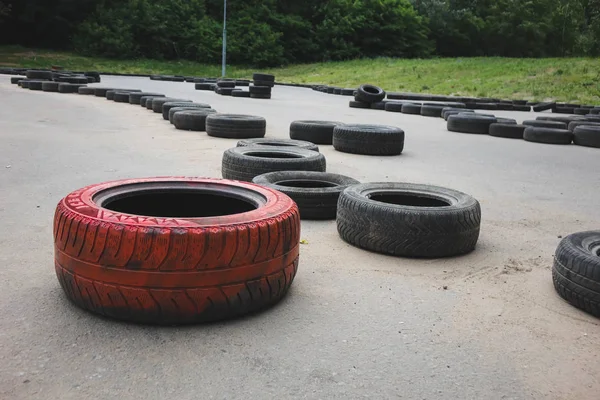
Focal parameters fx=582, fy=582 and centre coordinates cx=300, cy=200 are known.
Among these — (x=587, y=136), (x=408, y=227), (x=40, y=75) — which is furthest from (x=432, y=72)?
(x=408, y=227)

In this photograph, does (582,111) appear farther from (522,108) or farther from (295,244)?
(295,244)

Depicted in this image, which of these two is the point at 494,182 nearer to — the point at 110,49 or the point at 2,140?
the point at 2,140

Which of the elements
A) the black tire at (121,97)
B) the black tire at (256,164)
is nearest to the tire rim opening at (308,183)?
the black tire at (256,164)

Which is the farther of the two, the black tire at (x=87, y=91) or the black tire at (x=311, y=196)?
A: the black tire at (x=87, y=91)

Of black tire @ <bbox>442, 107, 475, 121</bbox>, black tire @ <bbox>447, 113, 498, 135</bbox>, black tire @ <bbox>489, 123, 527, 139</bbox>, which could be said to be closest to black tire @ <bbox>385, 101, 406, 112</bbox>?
black tire @ <bbox>442, 107, 475, 121</bbox>

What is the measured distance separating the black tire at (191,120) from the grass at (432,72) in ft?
52.6

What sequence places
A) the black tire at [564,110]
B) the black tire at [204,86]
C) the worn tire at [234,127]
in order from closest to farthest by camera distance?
the worn tire at [234,127] → the black tire at [564,110] → the black tire at [204,86]

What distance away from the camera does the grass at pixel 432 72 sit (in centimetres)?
2319

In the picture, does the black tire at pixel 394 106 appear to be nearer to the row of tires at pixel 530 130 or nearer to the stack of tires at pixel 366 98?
the stack of tires at pixel 366 98

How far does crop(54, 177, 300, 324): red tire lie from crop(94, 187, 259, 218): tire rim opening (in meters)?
0.53

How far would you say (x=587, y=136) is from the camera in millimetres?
10648

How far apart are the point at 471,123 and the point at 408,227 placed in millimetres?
8719

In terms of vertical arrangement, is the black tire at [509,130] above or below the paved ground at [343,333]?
above

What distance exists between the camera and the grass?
23.2m
